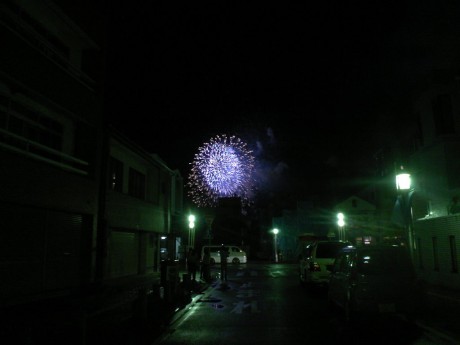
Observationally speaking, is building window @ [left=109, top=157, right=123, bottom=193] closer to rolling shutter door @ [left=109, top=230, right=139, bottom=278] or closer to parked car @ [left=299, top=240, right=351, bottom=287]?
rolling shutter door @ [left=109, top=230, right=139, bottom=278]

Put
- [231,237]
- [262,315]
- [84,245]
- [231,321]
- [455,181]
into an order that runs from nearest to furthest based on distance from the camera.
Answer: [231,321] → [262,315] → [84,245] → [455,181] → [231,237]

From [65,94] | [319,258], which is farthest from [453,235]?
[65,94]

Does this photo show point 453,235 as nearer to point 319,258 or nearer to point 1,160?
point 319,258

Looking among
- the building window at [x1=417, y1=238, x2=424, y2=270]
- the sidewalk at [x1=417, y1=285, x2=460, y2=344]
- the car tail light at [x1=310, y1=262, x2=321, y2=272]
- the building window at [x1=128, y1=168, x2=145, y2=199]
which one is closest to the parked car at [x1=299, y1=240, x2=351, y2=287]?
the car tail light at [x1=310, y1=262, x2=321, y2=272]

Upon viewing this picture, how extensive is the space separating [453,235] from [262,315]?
9.12 metres

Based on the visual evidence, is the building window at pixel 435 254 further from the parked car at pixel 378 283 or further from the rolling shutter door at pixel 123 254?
the rolling shutter door at pixel 123 254

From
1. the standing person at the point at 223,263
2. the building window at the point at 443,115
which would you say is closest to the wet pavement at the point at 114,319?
the building window at the point at 443,115

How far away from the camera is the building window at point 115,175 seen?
21547 millimetres

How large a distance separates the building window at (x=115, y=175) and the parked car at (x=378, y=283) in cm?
1281

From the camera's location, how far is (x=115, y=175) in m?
22.4

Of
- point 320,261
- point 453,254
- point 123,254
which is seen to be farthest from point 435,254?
point 123,254

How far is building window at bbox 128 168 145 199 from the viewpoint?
25047mm

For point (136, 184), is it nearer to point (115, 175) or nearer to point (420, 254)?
point (115, 175)

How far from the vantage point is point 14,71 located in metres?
13.4
